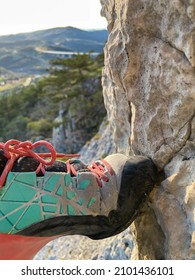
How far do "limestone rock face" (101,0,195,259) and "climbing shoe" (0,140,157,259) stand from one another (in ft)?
0.43

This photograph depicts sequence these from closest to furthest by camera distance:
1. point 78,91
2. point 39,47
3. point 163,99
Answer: point 163,99 < point 78,91 < point 39,47

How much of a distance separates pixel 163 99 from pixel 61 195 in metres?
0.70

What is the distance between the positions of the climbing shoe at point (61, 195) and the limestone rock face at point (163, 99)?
13 cm

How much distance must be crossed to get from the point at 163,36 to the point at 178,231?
960mm

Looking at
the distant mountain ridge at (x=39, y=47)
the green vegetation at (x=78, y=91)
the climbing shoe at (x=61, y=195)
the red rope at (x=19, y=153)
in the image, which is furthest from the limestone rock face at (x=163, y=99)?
the distant mountain ridge at (x=39, y=47)

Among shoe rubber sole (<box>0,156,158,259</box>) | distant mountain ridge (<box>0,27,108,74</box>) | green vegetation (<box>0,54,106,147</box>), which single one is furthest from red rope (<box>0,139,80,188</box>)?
distant mountain ridge (<box>0,27,108,74</box>)

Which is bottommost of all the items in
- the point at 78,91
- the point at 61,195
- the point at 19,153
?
the point at 78,91

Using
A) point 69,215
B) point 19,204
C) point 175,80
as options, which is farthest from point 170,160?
point 19,204

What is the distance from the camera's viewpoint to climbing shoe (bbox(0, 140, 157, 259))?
1.84 metres

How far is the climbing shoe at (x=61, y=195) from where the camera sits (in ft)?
6.03

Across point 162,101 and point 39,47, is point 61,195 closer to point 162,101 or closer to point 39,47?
point 162,101

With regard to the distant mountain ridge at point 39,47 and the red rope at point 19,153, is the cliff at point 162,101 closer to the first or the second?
the red rope at point 19,153

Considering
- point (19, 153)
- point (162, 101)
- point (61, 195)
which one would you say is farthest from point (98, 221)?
point (162, 101)

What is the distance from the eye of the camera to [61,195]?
1.88 metres
